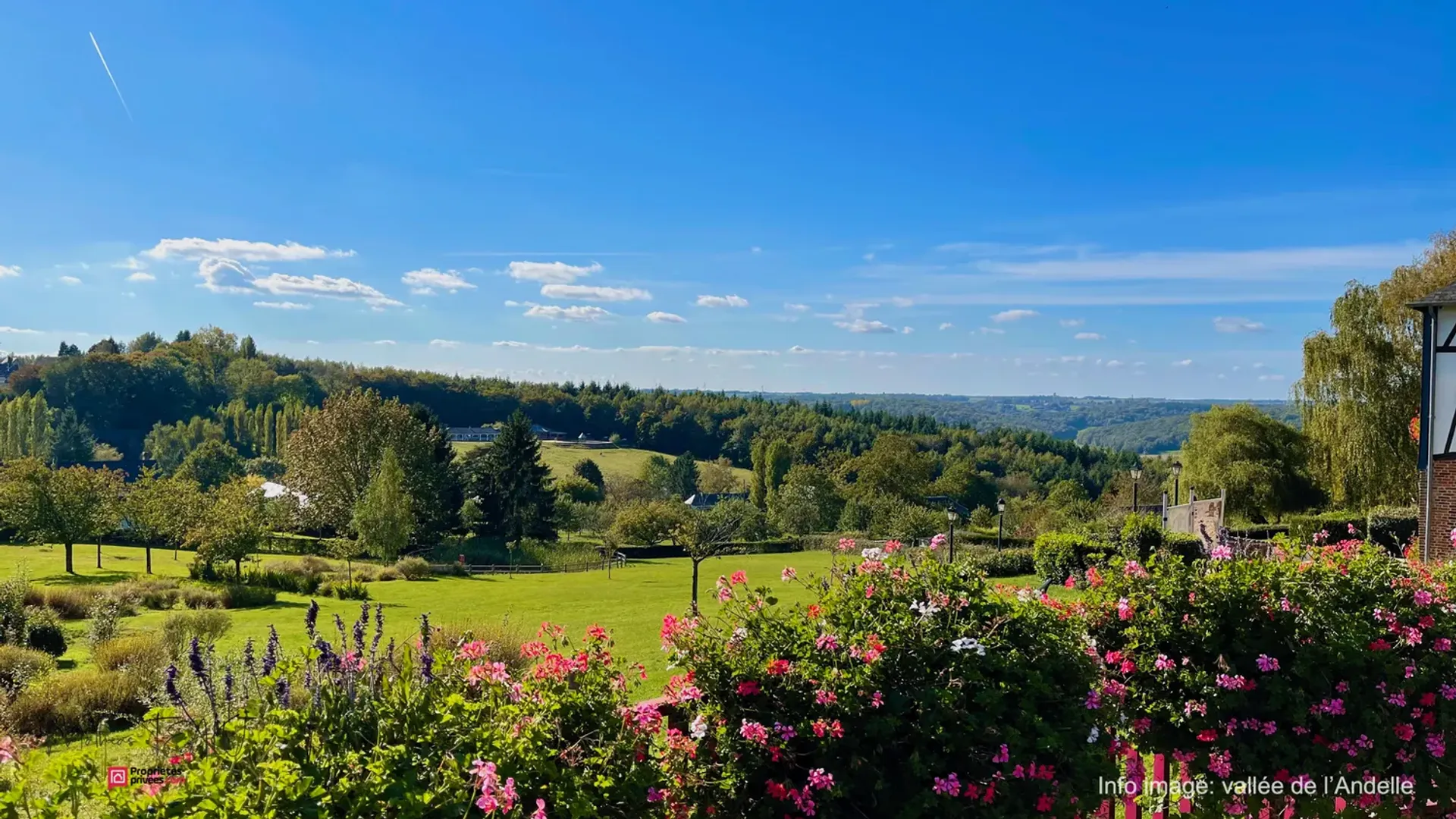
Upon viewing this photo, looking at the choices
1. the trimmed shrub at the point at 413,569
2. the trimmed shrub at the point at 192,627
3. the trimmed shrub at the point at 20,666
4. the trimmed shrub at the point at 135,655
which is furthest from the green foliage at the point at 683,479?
the trimmed shrub at the point at 135,655

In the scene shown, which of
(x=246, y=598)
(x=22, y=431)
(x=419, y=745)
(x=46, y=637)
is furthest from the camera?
(x=22, y=431)

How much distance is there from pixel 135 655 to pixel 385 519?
25.4m

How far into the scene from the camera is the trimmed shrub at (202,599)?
21.8m

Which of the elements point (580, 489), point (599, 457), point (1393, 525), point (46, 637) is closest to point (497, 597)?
point (46, 637)

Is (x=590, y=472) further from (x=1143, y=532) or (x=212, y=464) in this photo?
(x=1143, y=532)

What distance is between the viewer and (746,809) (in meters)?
2.71

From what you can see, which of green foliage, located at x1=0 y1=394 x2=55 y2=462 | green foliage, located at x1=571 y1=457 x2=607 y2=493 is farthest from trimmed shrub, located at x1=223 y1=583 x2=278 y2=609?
green foliage, located at x1=0 y1=394 x2=55 y2=462

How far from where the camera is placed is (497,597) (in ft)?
81.9

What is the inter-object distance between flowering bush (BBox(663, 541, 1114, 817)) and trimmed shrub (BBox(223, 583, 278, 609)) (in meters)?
23.7

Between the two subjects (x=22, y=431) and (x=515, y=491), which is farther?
(x=22, y=431)

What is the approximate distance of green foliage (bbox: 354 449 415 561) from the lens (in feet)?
115

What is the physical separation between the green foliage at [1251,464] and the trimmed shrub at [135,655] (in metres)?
34.0

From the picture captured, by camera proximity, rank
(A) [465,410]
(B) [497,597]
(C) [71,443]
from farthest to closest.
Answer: (A) [465,410], (C) [71,443], (B) [497,597]

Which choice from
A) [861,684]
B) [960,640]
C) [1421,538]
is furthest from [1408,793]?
[1421,538]
